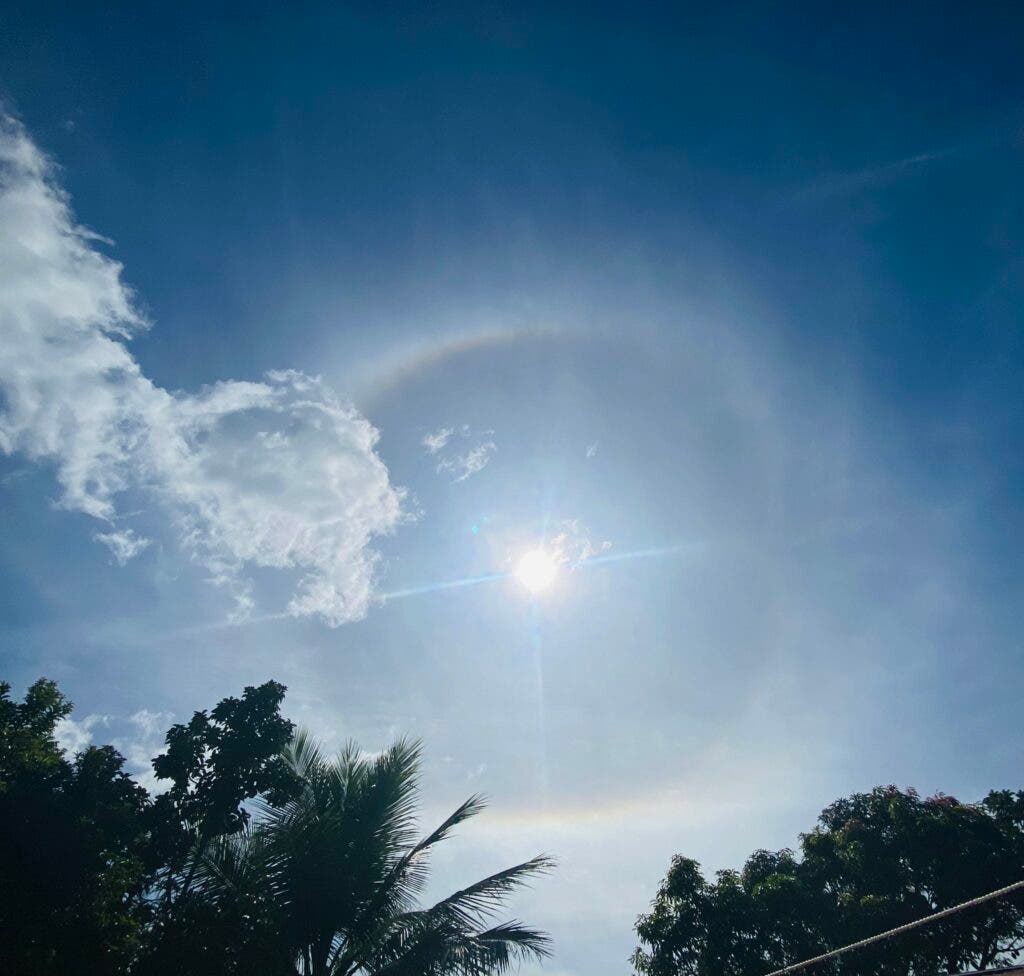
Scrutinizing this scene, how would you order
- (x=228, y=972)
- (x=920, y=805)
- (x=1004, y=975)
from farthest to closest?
1. (x=920, y=805)
2. (x=228, y=972)
3. (x=1004, y=975)

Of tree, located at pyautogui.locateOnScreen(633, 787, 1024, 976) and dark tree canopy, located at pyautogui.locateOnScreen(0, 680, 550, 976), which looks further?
tree, located at pyautogui.locateOnScreen(633, 787, 1024, 976)

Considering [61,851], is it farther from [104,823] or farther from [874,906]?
[874,906]

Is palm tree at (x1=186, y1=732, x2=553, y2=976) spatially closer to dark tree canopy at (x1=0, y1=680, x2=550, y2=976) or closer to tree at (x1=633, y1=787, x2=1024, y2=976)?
dark tree canopy at (x1=0, y1=680, x2=550, y2=976)

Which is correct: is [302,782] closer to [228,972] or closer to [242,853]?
[242,853]

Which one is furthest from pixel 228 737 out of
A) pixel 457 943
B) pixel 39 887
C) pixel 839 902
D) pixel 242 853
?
pixel 839 902

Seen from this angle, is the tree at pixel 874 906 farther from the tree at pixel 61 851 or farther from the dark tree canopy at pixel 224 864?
the tree at pixel 61 851

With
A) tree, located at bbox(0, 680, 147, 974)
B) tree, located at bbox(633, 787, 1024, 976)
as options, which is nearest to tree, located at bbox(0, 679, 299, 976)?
tree, located at bbox(0, 680, 147, 974)

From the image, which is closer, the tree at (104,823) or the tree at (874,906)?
the tree at (104,823)

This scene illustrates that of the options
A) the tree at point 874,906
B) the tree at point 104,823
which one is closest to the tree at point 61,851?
the tree at point 104,823
